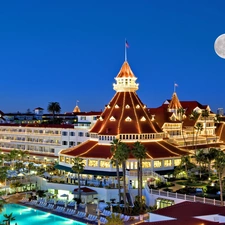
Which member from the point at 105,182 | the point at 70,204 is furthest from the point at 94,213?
the point at 105,182

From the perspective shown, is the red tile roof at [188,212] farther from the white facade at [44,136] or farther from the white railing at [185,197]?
the white facade at [44,136]

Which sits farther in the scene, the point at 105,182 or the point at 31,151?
the point at 31,151

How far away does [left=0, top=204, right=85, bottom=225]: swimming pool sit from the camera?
139ft

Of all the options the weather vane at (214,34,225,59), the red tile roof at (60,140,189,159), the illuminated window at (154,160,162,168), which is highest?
the weather vane at (214,34,225,59)

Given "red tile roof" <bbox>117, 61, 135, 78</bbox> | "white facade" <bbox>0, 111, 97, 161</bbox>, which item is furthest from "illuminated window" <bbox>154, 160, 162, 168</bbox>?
"white facade" <bbox>0, 111, 97, 161</bbox>

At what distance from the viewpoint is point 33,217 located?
4472 cm

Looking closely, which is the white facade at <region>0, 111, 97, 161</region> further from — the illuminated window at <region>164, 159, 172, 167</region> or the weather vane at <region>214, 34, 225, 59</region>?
the weather vane at <region>214, 34, 225, 59</region>

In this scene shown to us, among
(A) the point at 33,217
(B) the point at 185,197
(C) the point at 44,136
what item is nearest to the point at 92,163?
(A) the point at 33,217

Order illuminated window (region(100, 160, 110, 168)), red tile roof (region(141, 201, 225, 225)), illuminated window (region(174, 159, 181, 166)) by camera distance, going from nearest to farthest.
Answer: red tile roof (region(141, 201, 225, 225)), illuminated window (region(100, 160, 110, 168)), illuminated window (region(174, 159, 181, 166))

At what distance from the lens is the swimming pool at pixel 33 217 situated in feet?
139

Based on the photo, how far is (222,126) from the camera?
89.2 metres

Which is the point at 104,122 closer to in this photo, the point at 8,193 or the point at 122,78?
the point at 122,78

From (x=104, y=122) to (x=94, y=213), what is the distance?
22874mm

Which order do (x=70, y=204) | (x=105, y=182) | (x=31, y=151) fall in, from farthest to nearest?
(x=31, y=151) < (x=105, y=182) < (x=70, y=204)
